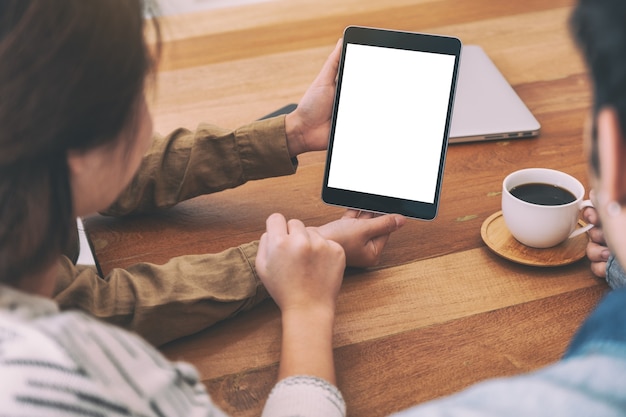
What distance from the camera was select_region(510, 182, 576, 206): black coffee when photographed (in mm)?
920

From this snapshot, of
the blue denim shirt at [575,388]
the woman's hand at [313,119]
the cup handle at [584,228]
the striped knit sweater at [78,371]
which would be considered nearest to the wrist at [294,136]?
the woman's hand at [313,119]

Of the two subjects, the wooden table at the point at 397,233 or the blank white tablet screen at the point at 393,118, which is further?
the blank white tablet screen at the point at 393,118

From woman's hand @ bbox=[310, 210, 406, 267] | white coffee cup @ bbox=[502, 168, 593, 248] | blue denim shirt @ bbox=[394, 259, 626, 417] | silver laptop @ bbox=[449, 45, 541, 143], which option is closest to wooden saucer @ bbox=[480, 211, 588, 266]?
white coffee cup @ bbox=[502, 168, 593, 248]

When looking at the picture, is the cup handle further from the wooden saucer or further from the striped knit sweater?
the striped knit sweater

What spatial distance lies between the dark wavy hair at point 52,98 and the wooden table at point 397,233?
279 millimetres

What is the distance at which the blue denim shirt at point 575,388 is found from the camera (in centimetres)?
47

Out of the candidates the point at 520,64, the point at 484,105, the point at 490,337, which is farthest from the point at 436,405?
the point at 520,64

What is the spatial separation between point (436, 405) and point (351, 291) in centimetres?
36

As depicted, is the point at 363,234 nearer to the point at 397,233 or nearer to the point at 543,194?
the point at 397,233

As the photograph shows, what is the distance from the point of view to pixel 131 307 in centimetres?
87

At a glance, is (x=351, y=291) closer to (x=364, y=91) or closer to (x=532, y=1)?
(x=364, y=91)

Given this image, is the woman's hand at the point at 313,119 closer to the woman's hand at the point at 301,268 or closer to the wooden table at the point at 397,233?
the wooden table at the point at 397,233

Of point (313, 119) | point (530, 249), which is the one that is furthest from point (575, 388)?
point (313, 119)

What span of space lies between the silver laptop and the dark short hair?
678 mm
